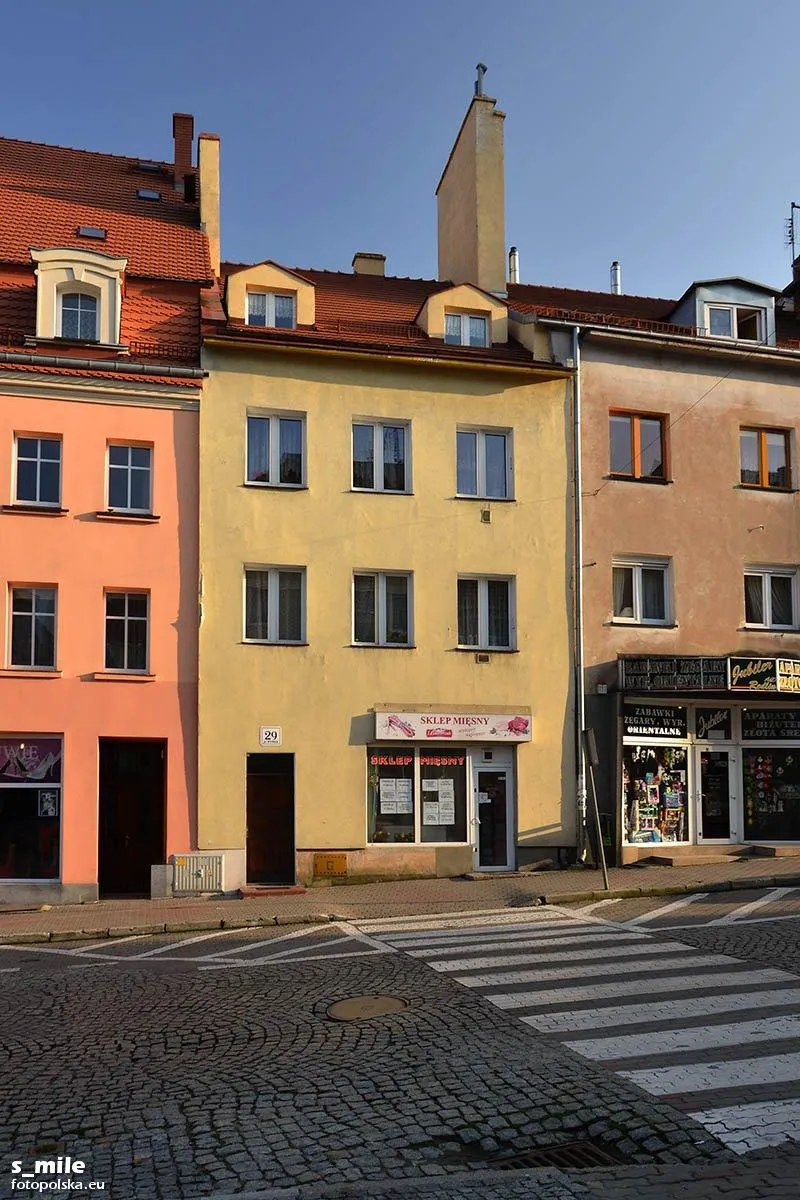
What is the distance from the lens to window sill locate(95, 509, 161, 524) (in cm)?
2036

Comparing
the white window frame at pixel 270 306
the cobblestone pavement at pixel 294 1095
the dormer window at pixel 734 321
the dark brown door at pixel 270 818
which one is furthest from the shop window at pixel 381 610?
the cobblestone pavement at pixel 294 1095

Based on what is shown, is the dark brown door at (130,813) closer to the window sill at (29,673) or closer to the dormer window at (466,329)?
the window sill at (29,673)

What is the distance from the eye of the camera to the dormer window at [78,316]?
21125 millimetres

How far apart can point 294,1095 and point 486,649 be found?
14.8 meters

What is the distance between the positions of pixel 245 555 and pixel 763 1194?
16.3m

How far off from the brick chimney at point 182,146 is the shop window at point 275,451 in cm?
874

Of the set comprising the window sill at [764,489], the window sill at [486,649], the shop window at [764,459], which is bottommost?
the window sill at [486,649]

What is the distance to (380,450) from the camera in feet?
72.7

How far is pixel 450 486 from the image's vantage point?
2225 cm

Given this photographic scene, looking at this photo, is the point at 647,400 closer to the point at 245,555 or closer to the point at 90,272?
the point at 245,555

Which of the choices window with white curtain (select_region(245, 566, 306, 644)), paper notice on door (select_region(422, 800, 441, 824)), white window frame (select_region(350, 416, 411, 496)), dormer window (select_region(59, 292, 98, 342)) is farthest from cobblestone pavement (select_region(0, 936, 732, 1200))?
dormer window (select_region(59, 292, 98, 342))

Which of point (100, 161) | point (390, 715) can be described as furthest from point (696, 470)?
point (100, 161)

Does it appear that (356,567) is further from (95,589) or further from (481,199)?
(481,199)

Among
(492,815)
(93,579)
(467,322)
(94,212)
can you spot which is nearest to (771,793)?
(492,815)
